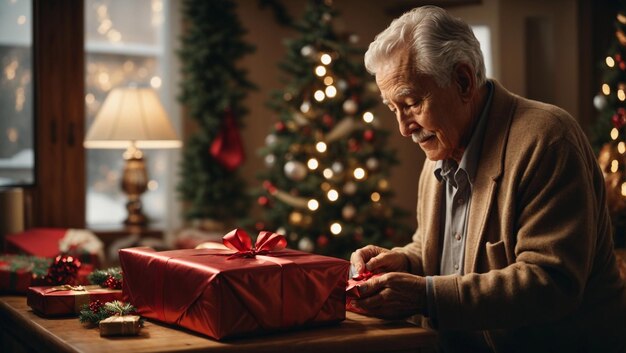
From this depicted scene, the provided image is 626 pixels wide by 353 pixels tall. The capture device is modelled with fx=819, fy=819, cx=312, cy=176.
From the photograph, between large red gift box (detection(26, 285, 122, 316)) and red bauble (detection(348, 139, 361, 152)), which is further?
red bauble (detection(348, 139, 361, 152))

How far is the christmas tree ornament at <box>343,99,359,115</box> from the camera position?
5043 millimetres

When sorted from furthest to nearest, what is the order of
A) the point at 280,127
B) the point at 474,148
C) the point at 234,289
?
the point at 280,127 → the point at 474,148 → the point at 234,289

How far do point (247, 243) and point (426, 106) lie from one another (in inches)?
19.8

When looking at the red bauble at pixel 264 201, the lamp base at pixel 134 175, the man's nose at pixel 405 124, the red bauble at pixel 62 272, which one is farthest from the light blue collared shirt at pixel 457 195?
the red bauble at pixel 264 201

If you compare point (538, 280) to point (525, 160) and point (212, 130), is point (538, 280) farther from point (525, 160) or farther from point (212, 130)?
point (212, 130)

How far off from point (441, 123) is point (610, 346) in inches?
24.6

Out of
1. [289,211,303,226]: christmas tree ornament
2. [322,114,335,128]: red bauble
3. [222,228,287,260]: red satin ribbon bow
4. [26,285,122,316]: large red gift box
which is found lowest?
[289,211,303,226]: christmas tree ornament

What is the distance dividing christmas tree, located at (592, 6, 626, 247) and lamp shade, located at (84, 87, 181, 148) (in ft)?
7.97

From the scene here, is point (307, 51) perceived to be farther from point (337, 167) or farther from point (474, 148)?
point (474, 148)

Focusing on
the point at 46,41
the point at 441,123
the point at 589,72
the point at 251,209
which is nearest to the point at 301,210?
the point at 251,209

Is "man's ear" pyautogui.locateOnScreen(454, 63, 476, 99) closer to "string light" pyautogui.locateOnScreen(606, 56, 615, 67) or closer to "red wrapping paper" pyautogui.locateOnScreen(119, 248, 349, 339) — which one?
"red wrapping paper" pyautogui.locateOnScreen(119, 248, 349, 339)

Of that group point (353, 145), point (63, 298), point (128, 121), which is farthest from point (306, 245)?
point (63, 298)

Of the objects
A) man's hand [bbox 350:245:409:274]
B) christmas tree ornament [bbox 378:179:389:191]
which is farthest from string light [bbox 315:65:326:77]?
man's hand [bbox 350:245:409:274]

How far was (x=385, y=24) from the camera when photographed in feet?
21.0
